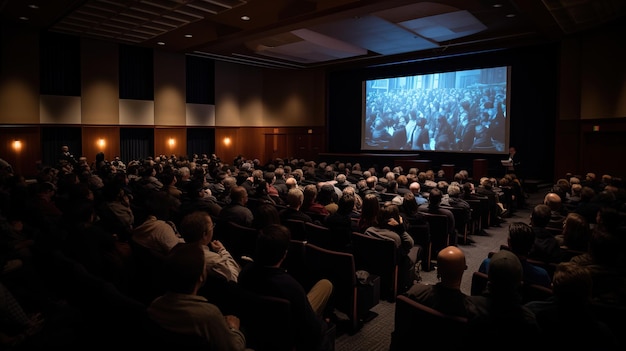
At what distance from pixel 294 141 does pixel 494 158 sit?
894 centimetres

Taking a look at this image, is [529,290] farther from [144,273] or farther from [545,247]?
[144,273]

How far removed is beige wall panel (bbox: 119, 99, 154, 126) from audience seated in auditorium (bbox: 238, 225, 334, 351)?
14.2 m

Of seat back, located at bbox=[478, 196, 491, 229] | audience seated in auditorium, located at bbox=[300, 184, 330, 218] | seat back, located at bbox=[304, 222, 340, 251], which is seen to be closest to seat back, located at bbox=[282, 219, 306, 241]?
seat back, located at bbox=[304, 222, 340, 251]

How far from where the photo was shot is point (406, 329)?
242 centimetres

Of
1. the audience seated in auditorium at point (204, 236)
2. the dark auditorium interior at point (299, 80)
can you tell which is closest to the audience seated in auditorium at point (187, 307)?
the audience seated in auditorium at point (204, 236)

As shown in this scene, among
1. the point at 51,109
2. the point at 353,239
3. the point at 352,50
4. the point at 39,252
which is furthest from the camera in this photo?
the point at 352,50

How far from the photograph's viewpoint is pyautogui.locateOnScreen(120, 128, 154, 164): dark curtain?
1516 cm

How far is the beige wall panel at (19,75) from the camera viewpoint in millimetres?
11945

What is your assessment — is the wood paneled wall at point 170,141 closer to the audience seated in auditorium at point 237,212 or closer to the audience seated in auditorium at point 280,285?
the audience seated in auditorium at point 237,212

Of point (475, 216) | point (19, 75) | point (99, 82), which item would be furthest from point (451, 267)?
point (99, 82)

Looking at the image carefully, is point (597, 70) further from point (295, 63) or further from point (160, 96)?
point (160, 96)

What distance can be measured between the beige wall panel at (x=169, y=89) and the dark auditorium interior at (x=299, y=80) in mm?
52

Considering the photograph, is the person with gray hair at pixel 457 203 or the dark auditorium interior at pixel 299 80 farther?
the dark auditorium interior at pixel 299 80

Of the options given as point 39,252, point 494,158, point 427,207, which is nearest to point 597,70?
point 494,158
